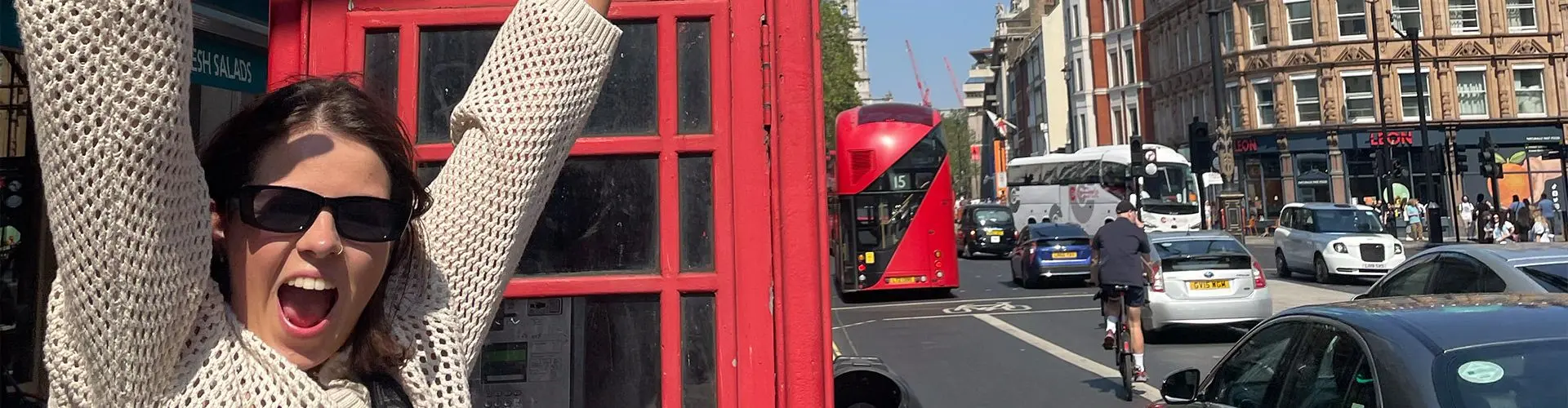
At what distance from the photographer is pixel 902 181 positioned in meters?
21.1

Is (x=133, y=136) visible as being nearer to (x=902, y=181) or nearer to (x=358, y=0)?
(x=358, y=0)

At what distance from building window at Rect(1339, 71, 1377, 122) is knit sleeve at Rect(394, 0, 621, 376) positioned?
46.4 meters

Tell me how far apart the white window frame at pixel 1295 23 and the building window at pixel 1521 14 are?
6.77 meters

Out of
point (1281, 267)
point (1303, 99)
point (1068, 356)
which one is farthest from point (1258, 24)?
point (1068, 356)

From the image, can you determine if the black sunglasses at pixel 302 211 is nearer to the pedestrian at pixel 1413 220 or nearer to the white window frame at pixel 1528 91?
the pedestrian at pixel 1413 220

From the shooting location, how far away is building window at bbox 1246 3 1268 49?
1754 inches

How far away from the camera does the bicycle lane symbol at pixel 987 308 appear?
18297 millimetres

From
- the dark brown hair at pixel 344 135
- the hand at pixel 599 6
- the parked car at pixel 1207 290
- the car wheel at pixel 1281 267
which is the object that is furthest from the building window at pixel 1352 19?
the dark brown hair at pixel 344 135

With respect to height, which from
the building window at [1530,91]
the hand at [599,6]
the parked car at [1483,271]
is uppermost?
the building window at [1530,91]

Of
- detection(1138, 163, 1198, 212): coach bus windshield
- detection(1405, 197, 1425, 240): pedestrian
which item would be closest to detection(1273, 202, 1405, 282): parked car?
detection(1138, 163, 1198, 212): coach bus windshield

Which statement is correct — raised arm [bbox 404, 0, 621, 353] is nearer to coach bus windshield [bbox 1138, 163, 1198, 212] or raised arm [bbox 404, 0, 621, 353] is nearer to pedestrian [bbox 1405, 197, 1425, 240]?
coach bus windshield [bbox 1138, 163, 1198, 212]

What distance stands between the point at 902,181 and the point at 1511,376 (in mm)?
17545

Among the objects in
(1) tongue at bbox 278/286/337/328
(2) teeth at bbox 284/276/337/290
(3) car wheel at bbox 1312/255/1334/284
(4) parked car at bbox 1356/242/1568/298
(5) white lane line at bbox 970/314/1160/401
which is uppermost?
(2) teeth at bbox 284/276/337/290

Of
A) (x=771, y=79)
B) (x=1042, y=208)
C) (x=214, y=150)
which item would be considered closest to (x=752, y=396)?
(x=771, y=79)
